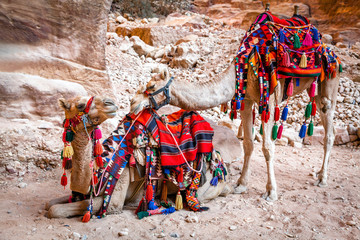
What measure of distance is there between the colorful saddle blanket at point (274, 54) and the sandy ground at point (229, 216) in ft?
4.14

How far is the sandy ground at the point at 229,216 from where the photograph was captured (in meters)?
2.85

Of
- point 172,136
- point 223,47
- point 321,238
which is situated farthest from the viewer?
point 223,47

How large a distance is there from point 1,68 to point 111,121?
187 centimetres

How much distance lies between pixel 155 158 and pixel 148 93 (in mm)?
745

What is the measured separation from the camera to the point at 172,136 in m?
3.37

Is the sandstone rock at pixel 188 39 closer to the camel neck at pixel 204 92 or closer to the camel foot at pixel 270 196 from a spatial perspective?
the camel neck at pixel 204 92

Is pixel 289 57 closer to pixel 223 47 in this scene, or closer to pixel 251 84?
pixel 251 84

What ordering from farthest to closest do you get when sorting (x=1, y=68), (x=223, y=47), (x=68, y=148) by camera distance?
(x=223, y=47)
(x=1, y=68)
(x=68, y=148)

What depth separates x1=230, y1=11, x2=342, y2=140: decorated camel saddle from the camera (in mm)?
3742

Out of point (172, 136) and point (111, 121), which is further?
point (111, 121)

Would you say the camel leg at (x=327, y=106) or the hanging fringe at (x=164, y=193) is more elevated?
the camel leg at (x=327, y=106)

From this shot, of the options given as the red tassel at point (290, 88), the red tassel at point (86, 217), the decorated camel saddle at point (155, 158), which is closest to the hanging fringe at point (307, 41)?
the red tassel at point (290, 88)

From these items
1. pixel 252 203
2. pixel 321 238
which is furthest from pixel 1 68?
pixel 321 238

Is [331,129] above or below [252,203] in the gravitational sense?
above
